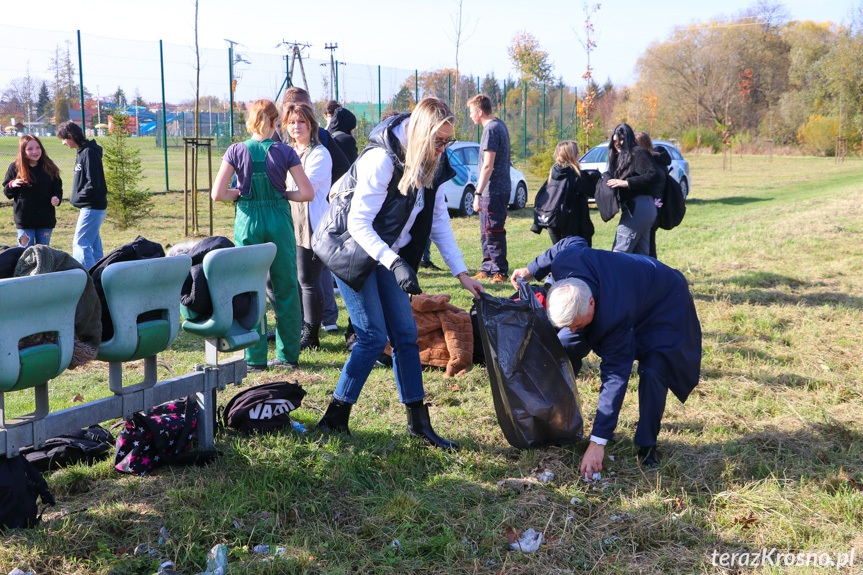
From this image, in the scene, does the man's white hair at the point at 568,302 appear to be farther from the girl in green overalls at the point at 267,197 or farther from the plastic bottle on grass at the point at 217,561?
the girl in green overalls at the point at 267,197

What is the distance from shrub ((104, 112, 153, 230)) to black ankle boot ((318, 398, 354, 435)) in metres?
10.4

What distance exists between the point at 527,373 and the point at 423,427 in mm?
668

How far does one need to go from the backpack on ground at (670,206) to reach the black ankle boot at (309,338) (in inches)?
139

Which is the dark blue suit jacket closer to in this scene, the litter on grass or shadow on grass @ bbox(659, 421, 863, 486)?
shadow on grass @ bbox(659, 421, 863, 486)

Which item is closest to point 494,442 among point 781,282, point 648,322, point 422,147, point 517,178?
point 648,322

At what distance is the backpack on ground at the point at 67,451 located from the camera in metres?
3.51

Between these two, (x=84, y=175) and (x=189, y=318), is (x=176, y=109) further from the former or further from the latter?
(x=189, y=318)

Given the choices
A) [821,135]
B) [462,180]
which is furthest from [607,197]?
[821,135]

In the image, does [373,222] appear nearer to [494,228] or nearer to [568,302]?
[568,302]

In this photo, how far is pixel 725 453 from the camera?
12.8 ft

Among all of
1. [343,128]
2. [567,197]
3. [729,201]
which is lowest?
[729,201]

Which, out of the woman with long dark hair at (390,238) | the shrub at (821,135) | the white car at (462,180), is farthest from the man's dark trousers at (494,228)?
the shrub at (821,135)

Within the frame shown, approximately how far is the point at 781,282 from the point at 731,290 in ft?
2.95

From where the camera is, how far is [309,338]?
18.8 ft
